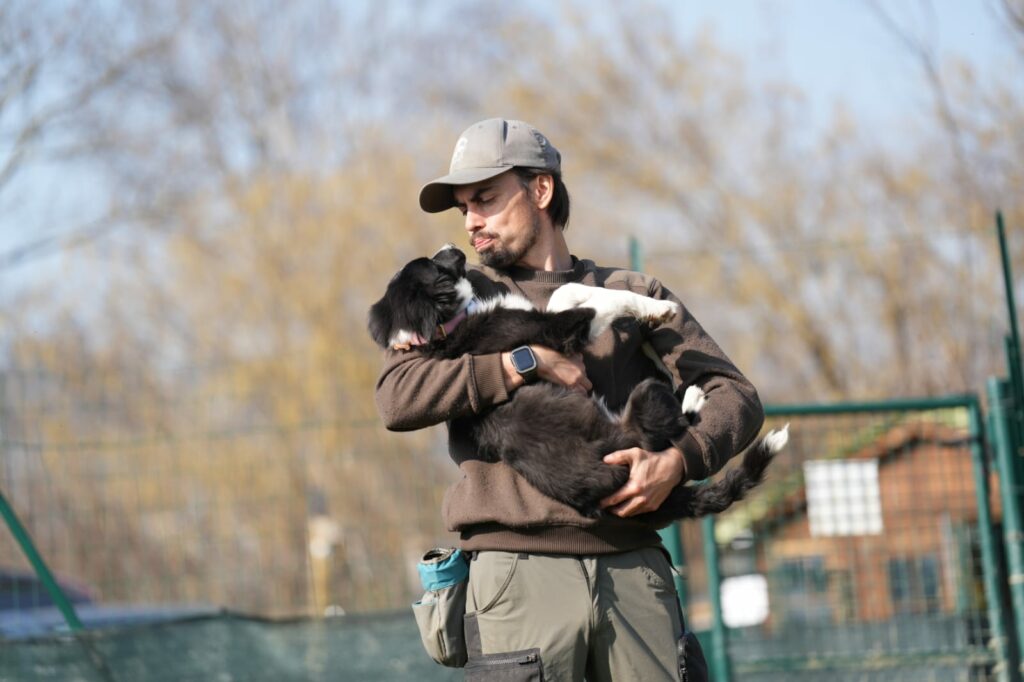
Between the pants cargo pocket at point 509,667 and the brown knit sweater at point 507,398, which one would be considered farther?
the brown knit sweater at point 507,398

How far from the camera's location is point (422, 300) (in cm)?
327

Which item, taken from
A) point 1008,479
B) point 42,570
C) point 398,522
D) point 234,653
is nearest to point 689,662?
point 234,653

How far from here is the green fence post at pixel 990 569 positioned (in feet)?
20.2

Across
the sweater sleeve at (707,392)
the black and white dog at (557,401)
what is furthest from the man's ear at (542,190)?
the sweater sleeve at (707,392)

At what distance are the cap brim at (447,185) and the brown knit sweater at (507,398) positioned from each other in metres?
0.40

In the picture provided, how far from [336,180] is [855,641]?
46.9ft

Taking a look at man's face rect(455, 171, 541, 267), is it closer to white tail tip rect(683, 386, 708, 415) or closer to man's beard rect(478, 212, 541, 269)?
man's beard rect(478, 212, 541, 269)

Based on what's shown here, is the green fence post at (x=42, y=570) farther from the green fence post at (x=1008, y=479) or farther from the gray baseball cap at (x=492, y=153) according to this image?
the green fence post at (x=1008, y=479)

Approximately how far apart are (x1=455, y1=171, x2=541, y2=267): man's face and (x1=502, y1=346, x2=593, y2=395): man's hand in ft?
1.17

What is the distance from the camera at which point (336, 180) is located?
63.4ft

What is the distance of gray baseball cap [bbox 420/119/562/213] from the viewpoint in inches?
131

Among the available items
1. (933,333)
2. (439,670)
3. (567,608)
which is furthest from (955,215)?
(567,608)

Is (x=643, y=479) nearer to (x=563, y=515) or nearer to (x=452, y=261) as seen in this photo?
(x=563, y=515)

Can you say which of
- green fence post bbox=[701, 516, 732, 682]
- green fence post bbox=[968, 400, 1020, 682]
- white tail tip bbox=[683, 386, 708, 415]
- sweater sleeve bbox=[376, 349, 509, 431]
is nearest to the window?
green fence post bbox=[968, 400, 1020, 682]
